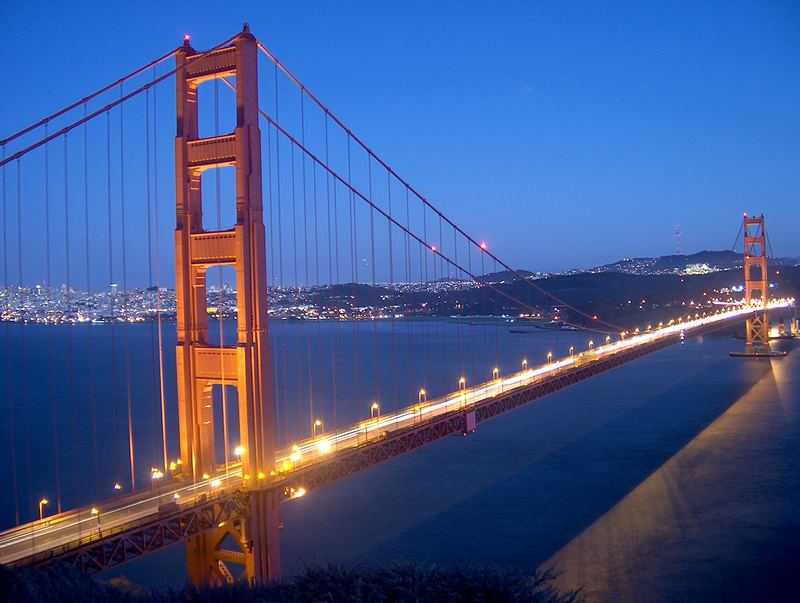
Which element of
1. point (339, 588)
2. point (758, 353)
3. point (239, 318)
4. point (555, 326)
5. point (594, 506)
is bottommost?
point (594, 506)

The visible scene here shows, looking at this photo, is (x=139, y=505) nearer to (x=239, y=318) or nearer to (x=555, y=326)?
(x=239, y=318)

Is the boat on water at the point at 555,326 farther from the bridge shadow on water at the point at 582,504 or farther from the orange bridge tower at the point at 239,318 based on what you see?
the orange bridge tower at the point at 239,318

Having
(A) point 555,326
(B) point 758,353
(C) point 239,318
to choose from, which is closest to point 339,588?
(C) point 239,318

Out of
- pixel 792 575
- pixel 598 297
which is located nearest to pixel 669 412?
pixel 792 575

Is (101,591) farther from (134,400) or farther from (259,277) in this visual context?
(134,400)

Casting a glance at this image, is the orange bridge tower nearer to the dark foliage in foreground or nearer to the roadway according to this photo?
the roadway

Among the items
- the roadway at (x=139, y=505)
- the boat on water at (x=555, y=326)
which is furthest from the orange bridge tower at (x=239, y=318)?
the boat on water at (x=555, y=326)
